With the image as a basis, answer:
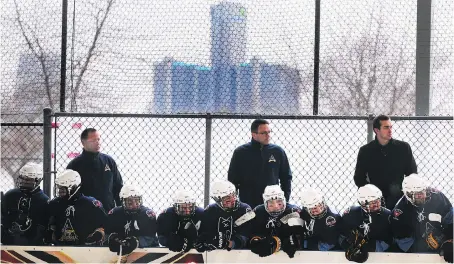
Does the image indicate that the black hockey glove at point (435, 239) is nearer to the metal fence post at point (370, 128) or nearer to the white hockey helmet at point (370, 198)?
the white hockey helmet at point (370, 198)

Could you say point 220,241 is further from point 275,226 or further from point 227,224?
point 275,226

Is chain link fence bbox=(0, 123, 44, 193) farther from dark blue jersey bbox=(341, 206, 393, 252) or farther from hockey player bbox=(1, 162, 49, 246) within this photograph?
dark blue jersey bbox=(341, 206, 393, 252)

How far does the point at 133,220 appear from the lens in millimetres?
4352

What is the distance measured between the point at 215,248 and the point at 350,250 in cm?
85

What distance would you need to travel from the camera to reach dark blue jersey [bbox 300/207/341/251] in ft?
13.8

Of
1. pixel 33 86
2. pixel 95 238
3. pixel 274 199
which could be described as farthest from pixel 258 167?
pixel 33 86

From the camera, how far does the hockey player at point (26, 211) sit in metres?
4.41

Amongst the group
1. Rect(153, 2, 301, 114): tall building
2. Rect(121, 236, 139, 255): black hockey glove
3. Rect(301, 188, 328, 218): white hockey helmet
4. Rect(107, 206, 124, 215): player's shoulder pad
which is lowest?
Rect(121, 236, 139, 255): black hockey glove

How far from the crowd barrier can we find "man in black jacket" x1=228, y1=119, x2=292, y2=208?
2.21 ft

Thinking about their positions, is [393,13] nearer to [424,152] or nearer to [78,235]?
[424,152]

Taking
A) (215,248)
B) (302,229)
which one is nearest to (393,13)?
(302,229)

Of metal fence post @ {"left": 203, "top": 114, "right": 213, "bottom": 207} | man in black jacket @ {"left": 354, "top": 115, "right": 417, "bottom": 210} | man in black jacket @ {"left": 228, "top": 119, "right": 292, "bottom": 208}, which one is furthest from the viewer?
metal fence post @ {"left": 203, "top": 114, "right": 213, "bottom": 207}

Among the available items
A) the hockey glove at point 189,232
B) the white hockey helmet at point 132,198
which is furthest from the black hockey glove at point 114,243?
the hockey glove at point 189,232

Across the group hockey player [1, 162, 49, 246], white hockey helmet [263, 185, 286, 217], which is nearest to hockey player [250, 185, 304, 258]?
white hockey helmet [263, 185, 286, 217]
